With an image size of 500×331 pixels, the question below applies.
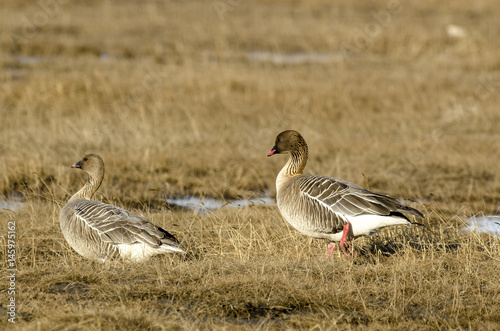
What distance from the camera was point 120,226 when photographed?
631 centimetres

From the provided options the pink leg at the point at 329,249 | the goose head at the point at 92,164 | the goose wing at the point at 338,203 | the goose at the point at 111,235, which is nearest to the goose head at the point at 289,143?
the goose wing at the point at 338,203

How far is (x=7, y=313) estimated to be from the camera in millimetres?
4969

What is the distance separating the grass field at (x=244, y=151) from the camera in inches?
214

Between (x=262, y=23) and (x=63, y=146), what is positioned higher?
(x=262, y=23)

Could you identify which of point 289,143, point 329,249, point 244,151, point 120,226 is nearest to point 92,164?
point 120,226

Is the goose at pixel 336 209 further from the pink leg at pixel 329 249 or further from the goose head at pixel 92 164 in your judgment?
the goose head at pixel 92 164

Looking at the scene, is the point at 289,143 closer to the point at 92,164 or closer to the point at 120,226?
the point at 120,226

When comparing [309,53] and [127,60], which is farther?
[309,53]

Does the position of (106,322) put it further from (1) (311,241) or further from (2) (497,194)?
(2) (497,194)

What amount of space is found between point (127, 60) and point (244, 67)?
13.6 ft

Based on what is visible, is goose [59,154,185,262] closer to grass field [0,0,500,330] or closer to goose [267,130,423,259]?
grass field [0,0,500,330]

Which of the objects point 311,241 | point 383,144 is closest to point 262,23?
point 383,144

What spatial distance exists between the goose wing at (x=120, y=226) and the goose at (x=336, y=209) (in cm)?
133

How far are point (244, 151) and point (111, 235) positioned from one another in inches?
237
